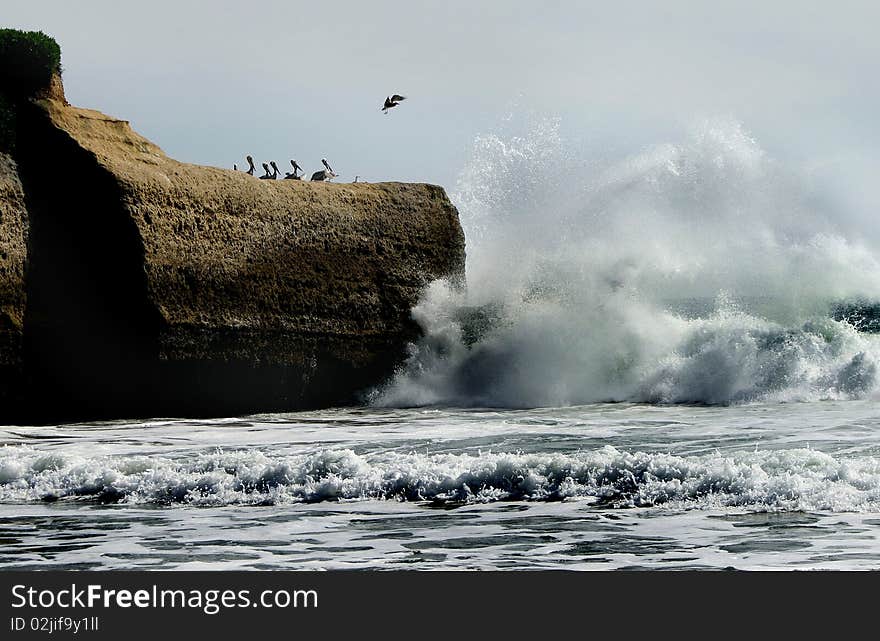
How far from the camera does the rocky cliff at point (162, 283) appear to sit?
14125 mm

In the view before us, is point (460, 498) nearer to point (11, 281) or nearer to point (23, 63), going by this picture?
point (11, 281)

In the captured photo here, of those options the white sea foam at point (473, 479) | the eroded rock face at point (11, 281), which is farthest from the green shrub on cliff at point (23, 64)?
the white sea foam at point (473, 479)

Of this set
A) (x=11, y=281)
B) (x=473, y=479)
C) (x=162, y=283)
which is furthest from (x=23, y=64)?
(x=473, y=479)

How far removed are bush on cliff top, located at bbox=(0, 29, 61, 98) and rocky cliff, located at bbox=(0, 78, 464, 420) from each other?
213 mm

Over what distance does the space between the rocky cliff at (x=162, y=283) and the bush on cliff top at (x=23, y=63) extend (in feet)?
0.70

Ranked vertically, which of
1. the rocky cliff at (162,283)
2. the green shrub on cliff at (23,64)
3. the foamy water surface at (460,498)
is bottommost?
the foamy water surface at (460,498)

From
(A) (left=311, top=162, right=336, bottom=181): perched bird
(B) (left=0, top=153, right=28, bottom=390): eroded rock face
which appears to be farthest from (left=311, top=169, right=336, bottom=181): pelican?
(B) (left=0, top=153, right=28, bottom=390): eroded rock face

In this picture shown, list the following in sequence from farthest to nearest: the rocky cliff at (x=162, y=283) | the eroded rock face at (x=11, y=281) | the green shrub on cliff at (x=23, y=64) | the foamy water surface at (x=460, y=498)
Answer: the green shrub on cliff at (x=23, y=64) < the rocky cliff at (x=162, y=283) < the eroded rock face at (x=11, y=281) < the foamy water surface at (x=460, y=498)

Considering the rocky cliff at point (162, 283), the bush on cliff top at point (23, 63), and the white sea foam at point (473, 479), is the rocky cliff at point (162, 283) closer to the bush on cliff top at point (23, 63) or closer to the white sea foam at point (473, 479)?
the bush on cliff top at point (23, 63)

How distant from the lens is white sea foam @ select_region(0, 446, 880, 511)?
8172 mm

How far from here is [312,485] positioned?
905cm

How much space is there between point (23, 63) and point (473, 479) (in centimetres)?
888

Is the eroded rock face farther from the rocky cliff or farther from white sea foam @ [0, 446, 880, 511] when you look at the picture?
white sea foam @ [0, 446, 880, 511]

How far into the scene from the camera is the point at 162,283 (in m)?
14.2
